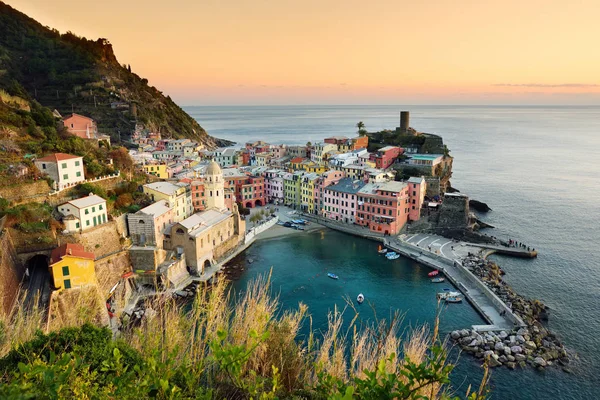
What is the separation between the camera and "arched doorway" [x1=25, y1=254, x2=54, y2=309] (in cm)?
1850

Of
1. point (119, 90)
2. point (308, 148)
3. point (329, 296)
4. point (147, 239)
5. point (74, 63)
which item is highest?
point (74, 63)

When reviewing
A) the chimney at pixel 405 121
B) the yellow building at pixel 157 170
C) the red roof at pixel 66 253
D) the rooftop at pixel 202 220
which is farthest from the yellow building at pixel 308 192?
the chimney at pixel 405 121

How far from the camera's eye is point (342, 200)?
131ft

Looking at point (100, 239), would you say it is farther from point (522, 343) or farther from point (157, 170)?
point (522, 343)

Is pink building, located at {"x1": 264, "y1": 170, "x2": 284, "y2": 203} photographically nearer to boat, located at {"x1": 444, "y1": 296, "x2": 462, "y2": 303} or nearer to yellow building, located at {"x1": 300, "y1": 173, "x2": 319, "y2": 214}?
yellow building, located at {"x1": 300, "y1": 173, "x2": 319, "y2": 214}

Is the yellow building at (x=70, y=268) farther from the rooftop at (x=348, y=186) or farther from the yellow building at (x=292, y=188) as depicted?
the yellow building at (x=292, y=188)

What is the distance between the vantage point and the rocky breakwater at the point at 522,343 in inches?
749

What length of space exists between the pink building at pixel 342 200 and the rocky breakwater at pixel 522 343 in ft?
58.8

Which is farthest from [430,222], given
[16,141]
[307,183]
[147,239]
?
[16,141]

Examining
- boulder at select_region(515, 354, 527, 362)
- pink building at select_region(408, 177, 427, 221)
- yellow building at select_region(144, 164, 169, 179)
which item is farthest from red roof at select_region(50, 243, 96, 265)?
pink building at select_region(408, 177, 427, 221)

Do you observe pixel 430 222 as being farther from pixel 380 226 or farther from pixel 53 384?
pixel 53 384

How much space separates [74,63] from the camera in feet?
231

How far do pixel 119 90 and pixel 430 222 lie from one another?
60633 millimetres

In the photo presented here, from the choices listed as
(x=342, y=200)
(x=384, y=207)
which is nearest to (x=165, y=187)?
(x=342, y=200)
